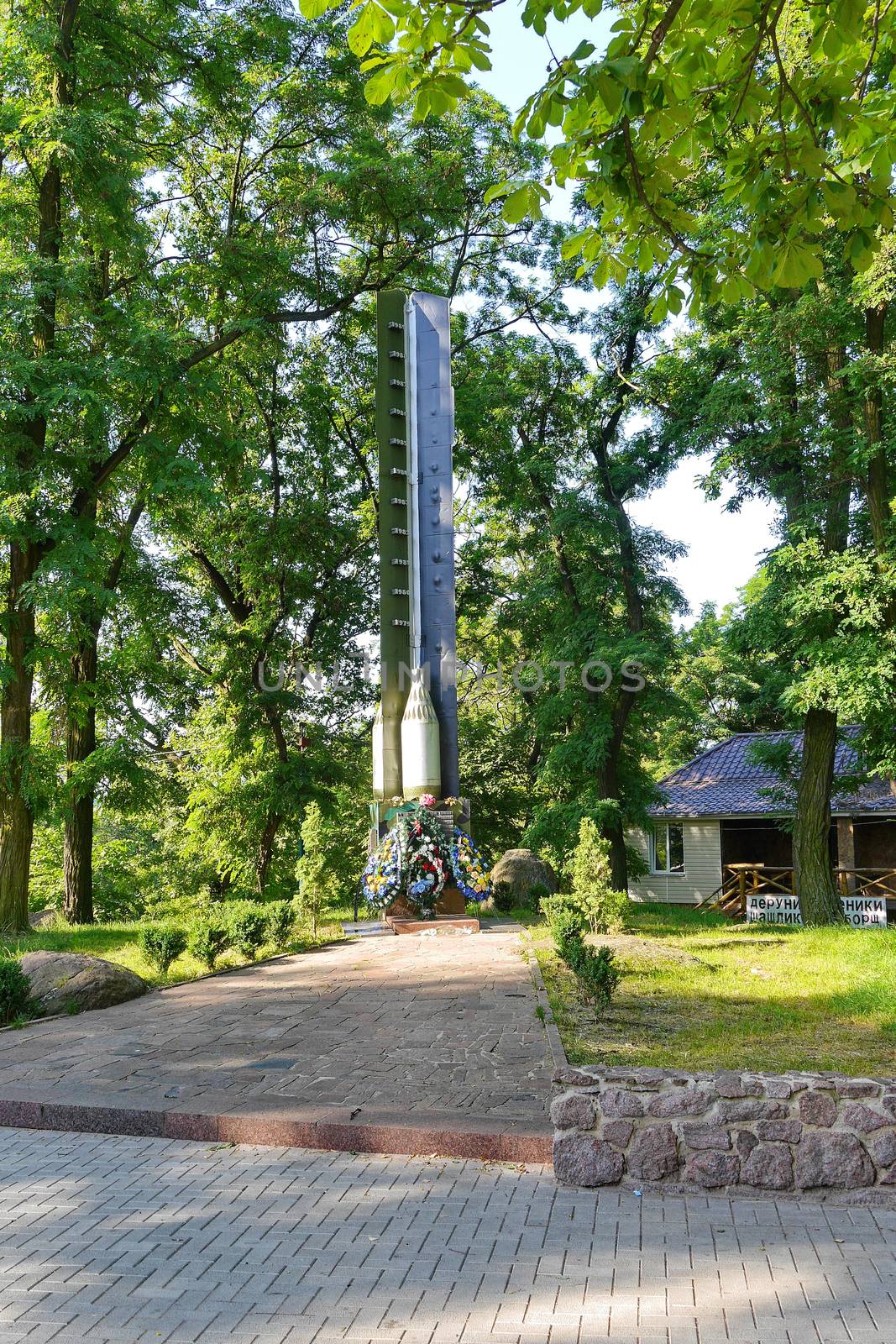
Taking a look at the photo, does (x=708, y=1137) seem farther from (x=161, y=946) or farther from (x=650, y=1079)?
(x=161, y=946)

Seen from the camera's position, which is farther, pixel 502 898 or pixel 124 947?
pixel 502 898

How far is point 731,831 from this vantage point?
30062 millimetres

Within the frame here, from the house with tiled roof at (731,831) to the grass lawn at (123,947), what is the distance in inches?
552

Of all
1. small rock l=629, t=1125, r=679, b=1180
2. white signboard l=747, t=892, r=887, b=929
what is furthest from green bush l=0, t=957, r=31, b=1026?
white signboard l=747, t=892, r=887, b=929

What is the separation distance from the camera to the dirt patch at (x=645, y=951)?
1170 centimetres

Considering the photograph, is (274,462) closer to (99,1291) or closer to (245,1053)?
(245,1053)

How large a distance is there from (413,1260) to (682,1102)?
59.5 inches

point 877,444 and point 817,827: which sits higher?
point 877,444

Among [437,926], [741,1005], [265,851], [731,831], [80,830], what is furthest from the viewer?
[731,831]

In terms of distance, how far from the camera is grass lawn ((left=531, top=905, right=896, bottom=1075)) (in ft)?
23.5

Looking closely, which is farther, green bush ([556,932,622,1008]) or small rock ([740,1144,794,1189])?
green bush ([556,932,622,1008])

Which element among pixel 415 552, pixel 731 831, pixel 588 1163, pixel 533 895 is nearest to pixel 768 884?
pixel 731 831

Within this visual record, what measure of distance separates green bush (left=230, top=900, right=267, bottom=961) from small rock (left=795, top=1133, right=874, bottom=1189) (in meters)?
8.13

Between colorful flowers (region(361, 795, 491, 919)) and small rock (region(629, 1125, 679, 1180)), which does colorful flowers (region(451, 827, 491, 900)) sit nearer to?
colorful flowers (region(361, 795, 491, 919))
